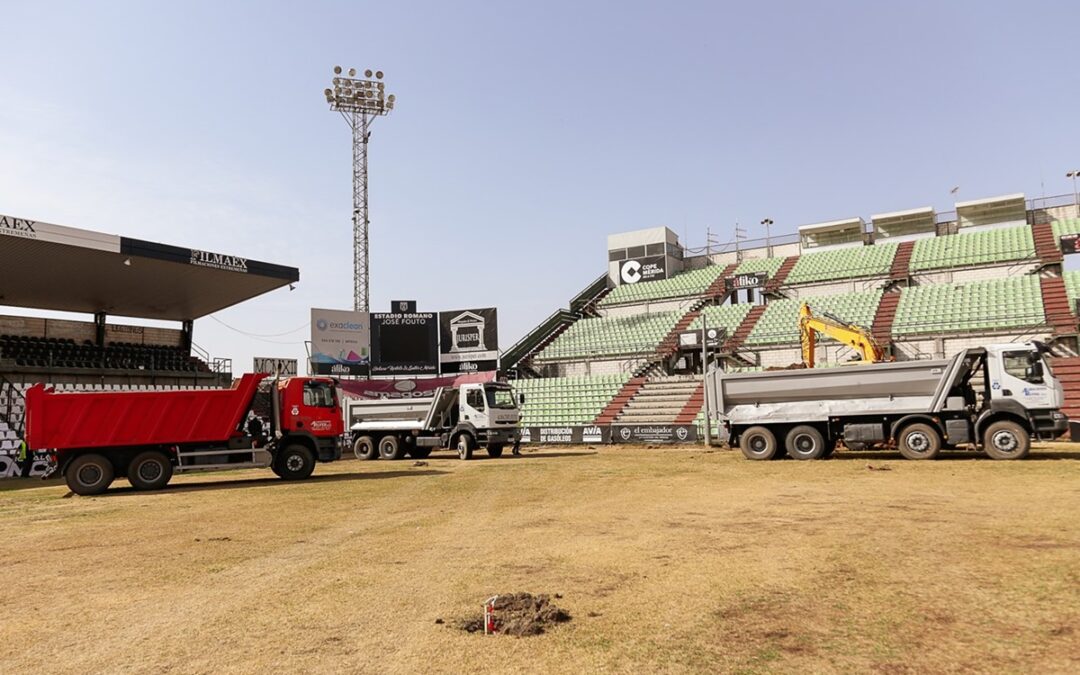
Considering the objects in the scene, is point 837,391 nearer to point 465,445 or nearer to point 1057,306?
point 465,445

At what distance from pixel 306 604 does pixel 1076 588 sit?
7.11 metres

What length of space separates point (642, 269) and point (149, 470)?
4236 cm

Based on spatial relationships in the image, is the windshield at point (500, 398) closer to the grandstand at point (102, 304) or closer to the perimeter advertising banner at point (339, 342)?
the grandstand at point (102, 304)

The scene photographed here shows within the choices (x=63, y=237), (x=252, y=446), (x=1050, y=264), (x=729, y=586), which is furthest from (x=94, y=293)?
(x=1050, y=264)

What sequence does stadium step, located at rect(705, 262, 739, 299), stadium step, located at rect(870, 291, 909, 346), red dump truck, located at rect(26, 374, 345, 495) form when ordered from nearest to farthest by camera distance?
red dump truck, located at rect(26, 374, 345, 495) < stadium step, located at rect(870, 291, 909, 346) < stadium step, located at rect(705, 262, 739, 299)

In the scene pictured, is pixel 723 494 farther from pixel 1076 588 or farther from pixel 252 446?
pixel 252 446

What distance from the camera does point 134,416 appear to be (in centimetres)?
1775

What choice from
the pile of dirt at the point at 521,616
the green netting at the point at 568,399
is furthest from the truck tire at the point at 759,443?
the pile of dirt at the point at 521,616

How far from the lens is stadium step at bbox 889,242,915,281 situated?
41.9 metres

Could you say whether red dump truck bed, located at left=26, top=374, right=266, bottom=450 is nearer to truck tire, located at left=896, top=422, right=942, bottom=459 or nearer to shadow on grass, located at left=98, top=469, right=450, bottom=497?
shadow on grass, located at left=98, top=469, right=450, bottom=497

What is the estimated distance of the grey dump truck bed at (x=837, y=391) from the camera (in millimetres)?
19641

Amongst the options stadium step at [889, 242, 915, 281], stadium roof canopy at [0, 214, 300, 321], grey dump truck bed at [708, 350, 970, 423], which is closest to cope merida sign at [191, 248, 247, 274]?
stadium roof canopy at [0, 214, 300, 321]

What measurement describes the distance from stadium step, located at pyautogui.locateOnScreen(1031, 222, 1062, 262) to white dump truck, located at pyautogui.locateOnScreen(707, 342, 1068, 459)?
24359mm

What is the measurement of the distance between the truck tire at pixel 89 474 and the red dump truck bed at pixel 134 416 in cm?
41
